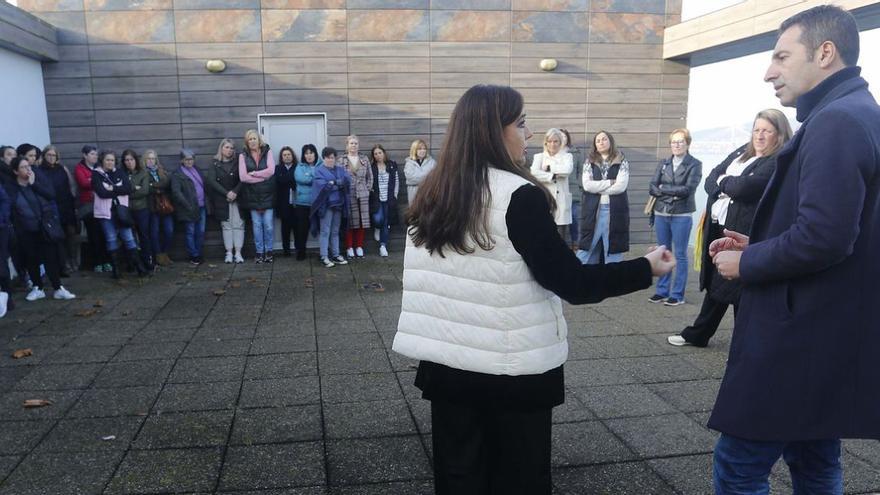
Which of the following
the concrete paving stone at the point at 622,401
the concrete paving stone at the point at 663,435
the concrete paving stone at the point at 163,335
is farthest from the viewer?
the concrete paving stone at the point at 163,335

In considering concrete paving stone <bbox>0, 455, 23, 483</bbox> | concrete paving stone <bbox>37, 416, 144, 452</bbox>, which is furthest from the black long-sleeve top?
concrete paving stone <bbox>0, 455, 23, 483</bbox>

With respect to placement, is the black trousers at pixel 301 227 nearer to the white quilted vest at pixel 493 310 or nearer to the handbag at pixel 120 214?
the handbag at pixel 120 214

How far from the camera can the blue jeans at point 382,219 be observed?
10.6 metres

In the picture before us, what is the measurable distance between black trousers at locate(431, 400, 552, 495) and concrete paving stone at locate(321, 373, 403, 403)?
2.02 metres

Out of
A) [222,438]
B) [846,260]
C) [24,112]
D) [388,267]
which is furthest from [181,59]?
[846,260]

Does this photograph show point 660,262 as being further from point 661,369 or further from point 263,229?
point 263,229

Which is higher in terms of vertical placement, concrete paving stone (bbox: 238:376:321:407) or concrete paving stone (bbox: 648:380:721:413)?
concrete paving stone (bbox: 648:380:721:413)

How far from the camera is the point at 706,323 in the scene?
5.16 m

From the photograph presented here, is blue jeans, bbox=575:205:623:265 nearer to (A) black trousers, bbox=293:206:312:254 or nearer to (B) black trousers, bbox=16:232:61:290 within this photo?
(A) black trousers, bbox=293:206:312:254

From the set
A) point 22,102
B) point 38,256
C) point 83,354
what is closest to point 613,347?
point 83,354

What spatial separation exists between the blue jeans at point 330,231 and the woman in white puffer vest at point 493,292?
802 cm

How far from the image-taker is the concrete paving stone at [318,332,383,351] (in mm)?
5363

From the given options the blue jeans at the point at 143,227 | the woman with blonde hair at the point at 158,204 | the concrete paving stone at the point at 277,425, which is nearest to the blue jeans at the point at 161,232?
the woman with blonde hair at the point at 158,204

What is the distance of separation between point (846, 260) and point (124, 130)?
35.6 feet
